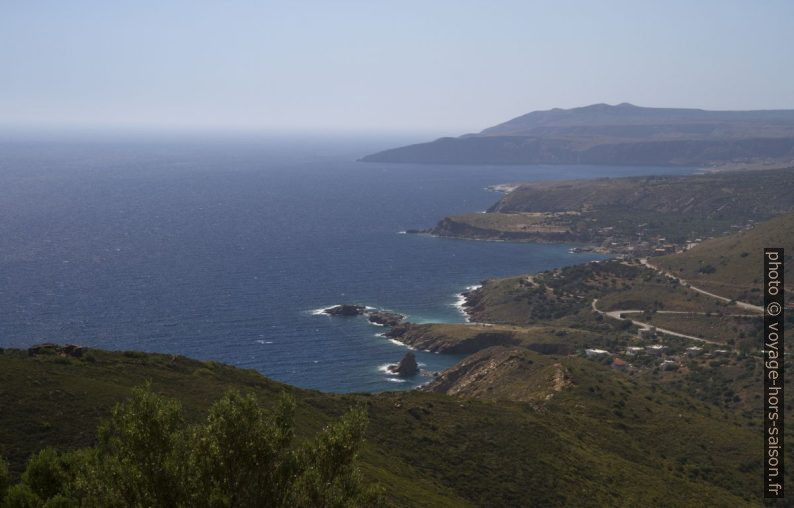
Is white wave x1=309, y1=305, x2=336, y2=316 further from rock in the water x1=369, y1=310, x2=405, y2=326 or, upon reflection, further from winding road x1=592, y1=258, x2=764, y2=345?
winding road x1=592, y1=258, x2=764, y2=345

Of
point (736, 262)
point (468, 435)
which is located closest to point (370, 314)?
point (468, 435)

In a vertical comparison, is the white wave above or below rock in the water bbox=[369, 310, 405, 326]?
above

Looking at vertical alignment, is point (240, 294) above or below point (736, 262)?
below

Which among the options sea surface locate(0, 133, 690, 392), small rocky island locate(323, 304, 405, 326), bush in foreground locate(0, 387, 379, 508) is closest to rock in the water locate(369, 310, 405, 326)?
small rocky island locate(323, 304, 405, 326)

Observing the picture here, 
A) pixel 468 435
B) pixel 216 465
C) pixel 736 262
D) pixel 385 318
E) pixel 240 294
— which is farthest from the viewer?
pixel 736 262

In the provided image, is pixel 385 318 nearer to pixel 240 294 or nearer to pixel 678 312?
pixel 240 294

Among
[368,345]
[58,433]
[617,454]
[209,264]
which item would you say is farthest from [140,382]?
[209,264]
